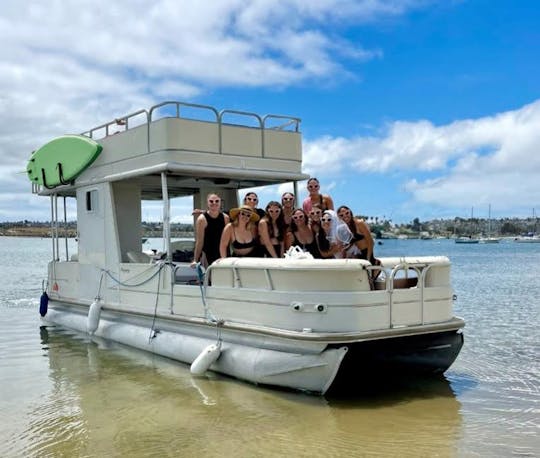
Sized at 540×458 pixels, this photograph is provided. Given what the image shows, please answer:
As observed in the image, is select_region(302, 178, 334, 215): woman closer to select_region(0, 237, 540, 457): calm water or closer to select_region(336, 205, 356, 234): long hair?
select_region(336, 205, 356, 234): long hair

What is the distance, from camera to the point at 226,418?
6855mm

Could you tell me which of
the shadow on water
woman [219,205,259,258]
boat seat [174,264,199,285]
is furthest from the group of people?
the shadow on water

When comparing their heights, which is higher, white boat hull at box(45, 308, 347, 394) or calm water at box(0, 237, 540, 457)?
white boat hull at box(45, 308, 347, 394)

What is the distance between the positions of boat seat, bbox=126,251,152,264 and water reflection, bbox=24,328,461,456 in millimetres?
2500

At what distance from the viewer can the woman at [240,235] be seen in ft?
28.4

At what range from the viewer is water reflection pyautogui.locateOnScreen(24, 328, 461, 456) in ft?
19.7

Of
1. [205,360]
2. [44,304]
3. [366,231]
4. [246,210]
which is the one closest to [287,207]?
[246,210]

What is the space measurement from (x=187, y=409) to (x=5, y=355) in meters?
5.37

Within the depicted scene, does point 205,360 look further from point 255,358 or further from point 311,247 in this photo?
→ point 311,247

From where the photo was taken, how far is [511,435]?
637 centimetres

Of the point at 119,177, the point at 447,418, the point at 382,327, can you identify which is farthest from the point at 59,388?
the point at 447,418

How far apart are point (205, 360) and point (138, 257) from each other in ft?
12.5

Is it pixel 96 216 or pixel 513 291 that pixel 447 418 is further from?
pixel 513 291

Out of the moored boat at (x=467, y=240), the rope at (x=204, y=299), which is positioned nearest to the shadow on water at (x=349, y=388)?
the rope at (x=204, y=299)
